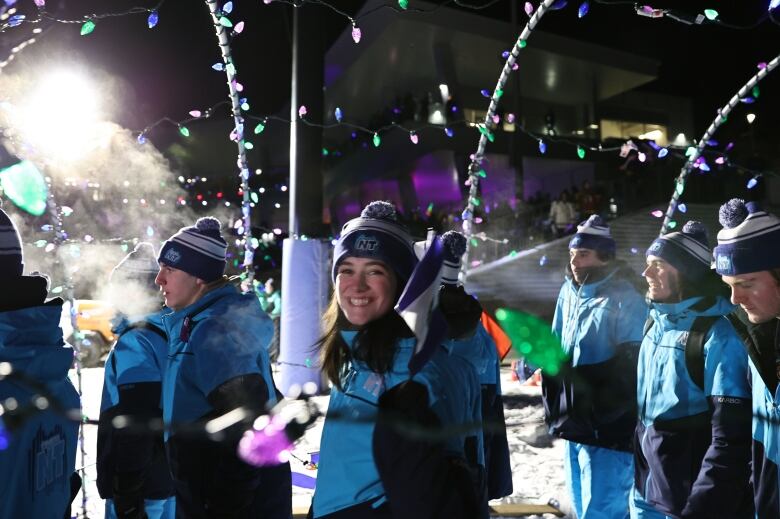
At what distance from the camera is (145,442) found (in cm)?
293

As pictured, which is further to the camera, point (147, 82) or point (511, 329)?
point (147, 82)

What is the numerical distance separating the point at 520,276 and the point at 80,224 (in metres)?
13.4

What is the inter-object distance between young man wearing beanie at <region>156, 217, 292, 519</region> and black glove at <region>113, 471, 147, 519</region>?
1.33 feet

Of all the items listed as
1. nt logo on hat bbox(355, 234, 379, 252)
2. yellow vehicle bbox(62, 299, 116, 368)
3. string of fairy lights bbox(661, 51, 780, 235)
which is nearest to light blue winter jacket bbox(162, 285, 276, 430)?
nt logo on hat bbox(355, 234, 379, 252)

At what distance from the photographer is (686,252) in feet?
11.0

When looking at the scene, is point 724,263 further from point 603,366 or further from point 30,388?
point 30,388

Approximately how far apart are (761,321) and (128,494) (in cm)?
305

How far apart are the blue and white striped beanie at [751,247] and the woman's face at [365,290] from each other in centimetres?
152

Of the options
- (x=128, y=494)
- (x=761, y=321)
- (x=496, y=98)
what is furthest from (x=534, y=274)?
(x=128, y=494)

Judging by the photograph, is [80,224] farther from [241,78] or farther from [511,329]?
[511,329]

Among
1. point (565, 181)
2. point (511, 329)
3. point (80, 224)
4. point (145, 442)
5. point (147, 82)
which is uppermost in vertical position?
point (147, 82)

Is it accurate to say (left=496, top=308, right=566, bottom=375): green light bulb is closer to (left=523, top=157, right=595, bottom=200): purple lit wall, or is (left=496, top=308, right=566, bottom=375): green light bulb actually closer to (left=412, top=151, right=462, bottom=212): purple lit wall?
(left=412, top=151, right=462, bottom=212): purple lit wall

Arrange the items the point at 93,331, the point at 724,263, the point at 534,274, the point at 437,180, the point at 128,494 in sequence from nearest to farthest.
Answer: the point at 724,263
the point at 128,494
the point at 93,331
the point at 534,274
the point at 437,180

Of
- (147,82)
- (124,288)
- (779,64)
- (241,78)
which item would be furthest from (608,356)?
(241,78)
